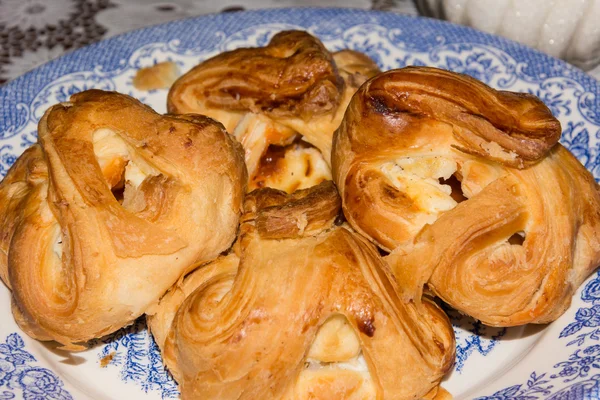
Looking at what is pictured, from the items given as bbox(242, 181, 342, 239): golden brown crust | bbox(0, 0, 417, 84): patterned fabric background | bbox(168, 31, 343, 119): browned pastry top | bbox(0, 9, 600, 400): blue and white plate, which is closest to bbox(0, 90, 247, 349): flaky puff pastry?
bbox(242, 181, 342, 239): golden brown crust

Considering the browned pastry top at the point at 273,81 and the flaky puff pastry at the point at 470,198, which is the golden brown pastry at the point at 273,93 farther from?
the flaky puff pastry at the point at 470,198

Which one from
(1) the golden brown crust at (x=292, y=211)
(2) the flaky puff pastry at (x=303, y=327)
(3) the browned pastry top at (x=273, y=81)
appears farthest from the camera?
(3) the browned pastry top at (x=273, y=81)

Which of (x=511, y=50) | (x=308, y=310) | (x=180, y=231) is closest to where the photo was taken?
(x=308, y=310)

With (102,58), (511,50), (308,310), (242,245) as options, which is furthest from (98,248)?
(511,50)

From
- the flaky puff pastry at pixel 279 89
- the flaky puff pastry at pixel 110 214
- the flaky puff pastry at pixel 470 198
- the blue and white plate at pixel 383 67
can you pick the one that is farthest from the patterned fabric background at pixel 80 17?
the flaky puff pastry at pixel 470 198

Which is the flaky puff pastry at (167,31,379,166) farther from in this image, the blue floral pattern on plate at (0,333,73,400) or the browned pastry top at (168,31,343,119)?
the blue floral pattern on plate at (0,333,73,400)

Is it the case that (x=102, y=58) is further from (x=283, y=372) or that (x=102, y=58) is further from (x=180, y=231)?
(x=283, y=372)

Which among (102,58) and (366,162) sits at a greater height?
(366,162)
